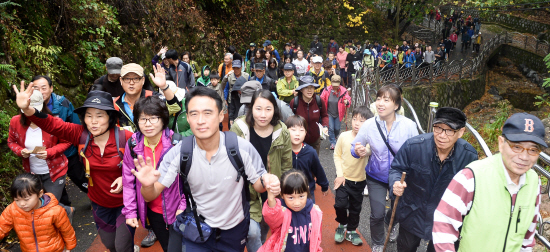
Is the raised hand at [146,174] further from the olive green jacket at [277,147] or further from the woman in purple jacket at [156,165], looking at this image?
the olive green jacket at [277,147]

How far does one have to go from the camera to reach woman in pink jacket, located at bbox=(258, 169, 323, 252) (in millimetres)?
2846

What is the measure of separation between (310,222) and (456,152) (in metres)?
1.35

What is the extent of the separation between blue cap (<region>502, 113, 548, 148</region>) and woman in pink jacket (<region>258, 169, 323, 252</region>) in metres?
1.45

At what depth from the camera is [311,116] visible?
571cm

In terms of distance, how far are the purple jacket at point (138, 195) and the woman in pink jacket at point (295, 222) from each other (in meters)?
0.90

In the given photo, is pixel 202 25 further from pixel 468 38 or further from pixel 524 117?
pixel 468 38

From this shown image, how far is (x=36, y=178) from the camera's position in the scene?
3477mm

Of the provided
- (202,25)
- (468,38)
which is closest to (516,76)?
(468,38)

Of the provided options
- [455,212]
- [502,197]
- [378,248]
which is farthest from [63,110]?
[502,197]

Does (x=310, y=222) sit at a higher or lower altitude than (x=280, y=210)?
lower

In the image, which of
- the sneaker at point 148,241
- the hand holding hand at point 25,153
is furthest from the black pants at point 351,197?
the hand holding hand at point 25,153

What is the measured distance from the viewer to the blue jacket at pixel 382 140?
3.79 meters

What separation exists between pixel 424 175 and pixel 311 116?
9.17 feet

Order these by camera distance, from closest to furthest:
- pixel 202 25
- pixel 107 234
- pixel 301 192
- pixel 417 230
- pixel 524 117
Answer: pixel 524 117 < pixel 301 192 < pixel 417 230 < pixel 107 234 < pixel 202 25
